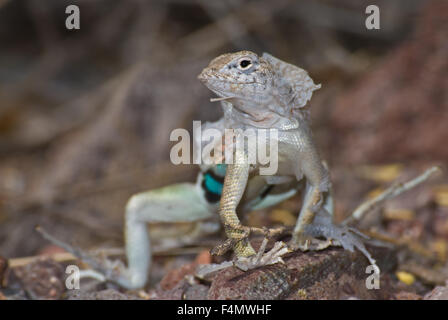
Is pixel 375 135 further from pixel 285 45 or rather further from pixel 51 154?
pixel 51 154

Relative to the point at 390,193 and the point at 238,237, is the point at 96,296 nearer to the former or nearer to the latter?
the point at 238,237

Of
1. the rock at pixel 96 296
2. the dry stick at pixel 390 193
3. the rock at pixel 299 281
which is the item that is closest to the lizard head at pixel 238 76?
the rock at pixel 299 281

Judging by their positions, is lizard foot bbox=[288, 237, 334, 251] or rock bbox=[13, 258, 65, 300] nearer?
lizard foot bbox=[288, 237, 334, 251]

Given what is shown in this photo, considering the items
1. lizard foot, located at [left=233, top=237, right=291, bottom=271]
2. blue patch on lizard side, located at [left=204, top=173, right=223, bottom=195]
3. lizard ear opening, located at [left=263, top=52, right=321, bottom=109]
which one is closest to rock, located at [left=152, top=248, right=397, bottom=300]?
lizard foot, located at [left=233, top=237, right=291, bottom=271]

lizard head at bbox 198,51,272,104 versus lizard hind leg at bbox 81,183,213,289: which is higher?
lizard head at bbox 198,51,272,104

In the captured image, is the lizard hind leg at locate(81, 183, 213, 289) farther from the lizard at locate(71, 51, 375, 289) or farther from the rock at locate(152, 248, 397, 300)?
the rock at locate(152, 248, 397, 300)
